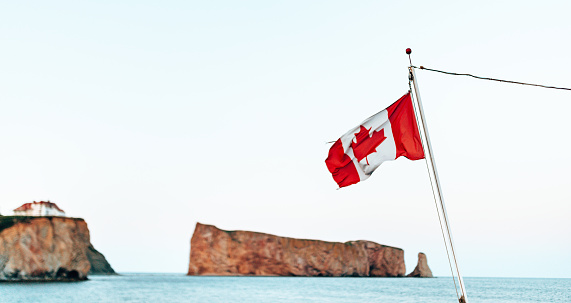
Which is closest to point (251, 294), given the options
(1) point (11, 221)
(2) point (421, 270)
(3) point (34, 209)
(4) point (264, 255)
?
(1) point (11, 221)

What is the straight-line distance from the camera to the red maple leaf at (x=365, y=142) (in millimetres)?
9177

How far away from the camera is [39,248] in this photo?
7969 cm

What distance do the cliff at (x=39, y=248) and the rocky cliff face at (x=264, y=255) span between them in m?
43.7

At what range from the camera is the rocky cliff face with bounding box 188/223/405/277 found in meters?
127

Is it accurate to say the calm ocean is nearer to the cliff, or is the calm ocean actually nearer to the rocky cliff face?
the cliff

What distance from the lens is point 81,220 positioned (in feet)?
332

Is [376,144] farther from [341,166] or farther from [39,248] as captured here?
[39,248]

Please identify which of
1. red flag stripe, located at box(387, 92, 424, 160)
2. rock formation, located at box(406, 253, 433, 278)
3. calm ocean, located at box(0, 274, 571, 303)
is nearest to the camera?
red flag stripe, located at box(387, 92, 424, 160)

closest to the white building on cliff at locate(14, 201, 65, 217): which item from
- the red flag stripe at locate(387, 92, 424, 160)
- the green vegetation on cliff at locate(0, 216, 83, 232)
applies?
the green vegetation on cliff at locate(0, 216, 83, 232)

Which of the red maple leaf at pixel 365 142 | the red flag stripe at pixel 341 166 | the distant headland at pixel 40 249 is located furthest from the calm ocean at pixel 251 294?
the red maple leaf at pixel 365 142

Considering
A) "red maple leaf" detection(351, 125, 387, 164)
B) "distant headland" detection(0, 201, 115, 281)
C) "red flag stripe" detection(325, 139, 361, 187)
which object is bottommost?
"red flag stripe" detection(325, 139, 361, 187)

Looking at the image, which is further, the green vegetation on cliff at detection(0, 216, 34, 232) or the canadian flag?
the green vegetation on cliff at detection(0, 216, 34, 232)

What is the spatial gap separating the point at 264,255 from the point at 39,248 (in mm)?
62010

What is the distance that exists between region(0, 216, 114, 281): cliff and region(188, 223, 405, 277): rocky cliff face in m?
43.7
